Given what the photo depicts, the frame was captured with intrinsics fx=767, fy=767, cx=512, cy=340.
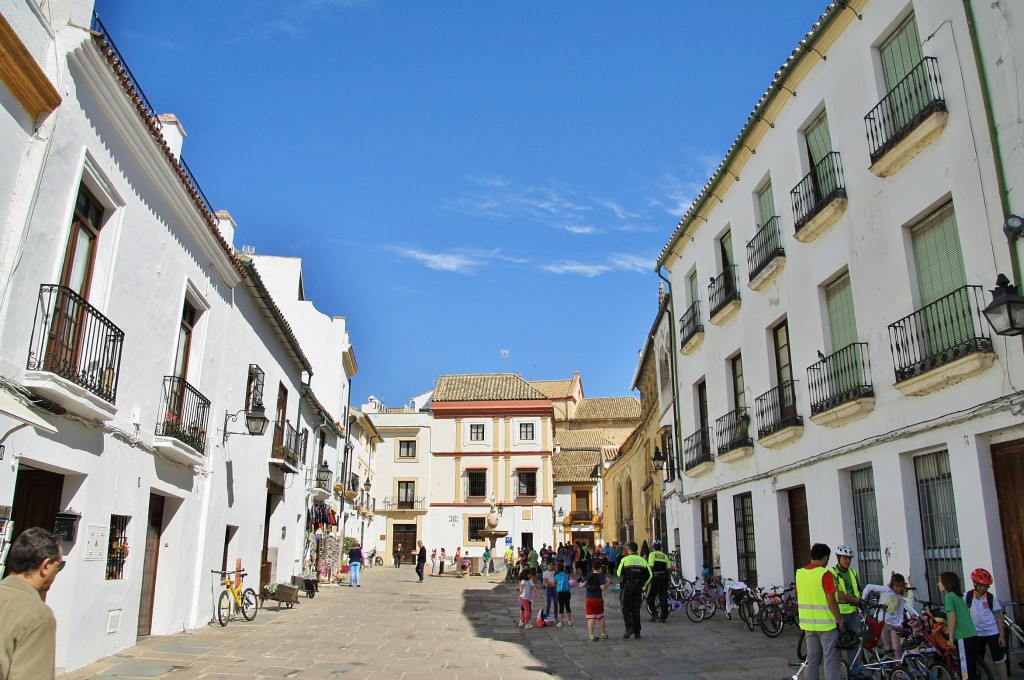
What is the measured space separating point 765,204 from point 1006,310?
24.6ft

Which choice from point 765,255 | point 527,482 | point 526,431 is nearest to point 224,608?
point 765,255

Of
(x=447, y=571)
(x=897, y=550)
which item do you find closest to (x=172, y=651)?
(x=897, y=550)

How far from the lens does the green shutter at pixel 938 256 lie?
8609 mm

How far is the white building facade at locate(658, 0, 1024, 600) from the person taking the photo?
7.93 metres

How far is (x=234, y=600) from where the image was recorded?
46.2 feet

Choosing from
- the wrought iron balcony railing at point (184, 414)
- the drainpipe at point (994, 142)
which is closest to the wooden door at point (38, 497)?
the wrought iron balcony railing at point (184, 414)

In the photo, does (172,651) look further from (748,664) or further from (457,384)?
(457,384)

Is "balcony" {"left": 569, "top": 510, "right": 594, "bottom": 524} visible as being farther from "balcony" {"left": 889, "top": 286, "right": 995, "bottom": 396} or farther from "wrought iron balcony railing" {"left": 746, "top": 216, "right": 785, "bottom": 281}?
"balcony" {"left": 889, "top": 286, "right": 995, "bottom": 396}

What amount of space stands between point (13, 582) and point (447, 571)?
30978 millimetres

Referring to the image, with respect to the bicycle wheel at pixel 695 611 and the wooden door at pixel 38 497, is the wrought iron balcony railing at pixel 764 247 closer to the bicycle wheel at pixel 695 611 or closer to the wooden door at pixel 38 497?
the bicycle wheel at pixel 695 611

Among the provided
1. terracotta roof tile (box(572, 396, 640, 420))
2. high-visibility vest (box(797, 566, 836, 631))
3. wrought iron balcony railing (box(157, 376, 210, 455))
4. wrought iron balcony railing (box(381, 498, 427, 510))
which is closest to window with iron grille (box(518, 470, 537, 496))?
wrought iron balcony railing (box(381, 498, 427, 510))

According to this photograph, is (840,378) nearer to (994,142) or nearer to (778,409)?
(778,409)

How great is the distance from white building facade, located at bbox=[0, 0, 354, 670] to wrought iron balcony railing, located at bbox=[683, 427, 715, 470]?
9.33 meters

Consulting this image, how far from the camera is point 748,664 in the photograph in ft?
32.1
